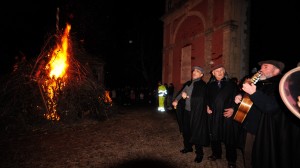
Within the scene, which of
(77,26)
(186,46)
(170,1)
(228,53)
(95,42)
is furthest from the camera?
(95,42)

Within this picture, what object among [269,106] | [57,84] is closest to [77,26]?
[57,84]

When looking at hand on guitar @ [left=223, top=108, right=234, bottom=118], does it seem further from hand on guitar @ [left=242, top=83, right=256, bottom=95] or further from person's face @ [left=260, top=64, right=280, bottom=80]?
hand on guitar @ [left=242, top=83, right=256, bottom=95]

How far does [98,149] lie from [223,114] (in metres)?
3.10

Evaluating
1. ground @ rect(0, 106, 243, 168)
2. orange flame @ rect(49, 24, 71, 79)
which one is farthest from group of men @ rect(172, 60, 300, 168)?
orange flame @ rect(49, 24, 71, 79)

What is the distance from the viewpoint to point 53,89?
26.5 feet

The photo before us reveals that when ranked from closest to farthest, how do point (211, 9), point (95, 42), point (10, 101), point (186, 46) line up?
point (10, 101), point (211, 9), point (186, 46), point (95, 42)

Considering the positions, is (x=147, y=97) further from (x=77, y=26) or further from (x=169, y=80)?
(x=77, y=26)

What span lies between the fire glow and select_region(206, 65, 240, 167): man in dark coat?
20.7 feet

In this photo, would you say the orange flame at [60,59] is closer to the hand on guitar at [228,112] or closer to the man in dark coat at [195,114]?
the man in dark coat at [195,114]

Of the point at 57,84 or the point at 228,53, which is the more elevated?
the point at 228,53

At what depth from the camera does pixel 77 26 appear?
16734 millimetres

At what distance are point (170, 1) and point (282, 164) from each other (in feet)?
59.3

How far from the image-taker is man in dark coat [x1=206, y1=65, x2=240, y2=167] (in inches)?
148

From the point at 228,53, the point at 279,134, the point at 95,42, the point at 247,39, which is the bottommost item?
the point at 279,134
